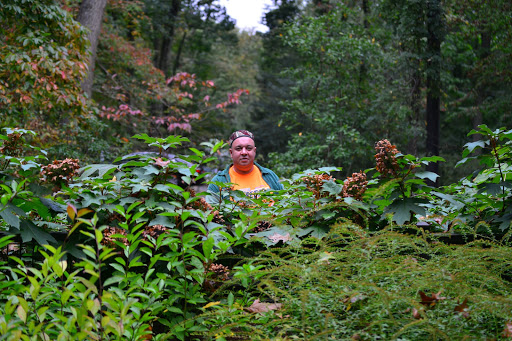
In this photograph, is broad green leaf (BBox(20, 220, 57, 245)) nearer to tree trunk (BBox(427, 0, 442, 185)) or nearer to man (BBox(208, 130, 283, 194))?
man (BBox(208, 130, 283, 194))

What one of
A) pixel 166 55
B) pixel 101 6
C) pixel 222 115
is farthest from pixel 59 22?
pixel 222 115

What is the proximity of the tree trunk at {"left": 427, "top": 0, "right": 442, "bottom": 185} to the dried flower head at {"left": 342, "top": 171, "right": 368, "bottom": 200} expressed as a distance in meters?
12.4

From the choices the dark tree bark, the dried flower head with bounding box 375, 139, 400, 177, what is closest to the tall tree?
the dried flower head with bounding box 375, 139, 400, 177

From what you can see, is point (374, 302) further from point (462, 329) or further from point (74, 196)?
point (74, 196)

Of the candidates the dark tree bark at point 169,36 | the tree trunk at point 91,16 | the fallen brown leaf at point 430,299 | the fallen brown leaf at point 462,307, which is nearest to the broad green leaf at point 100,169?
the fallen brown leaf at point 430,299

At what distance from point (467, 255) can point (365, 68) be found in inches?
→ 583

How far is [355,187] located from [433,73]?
1256cm

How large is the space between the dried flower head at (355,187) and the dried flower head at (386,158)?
185mm

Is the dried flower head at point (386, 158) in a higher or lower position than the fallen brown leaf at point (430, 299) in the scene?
higher

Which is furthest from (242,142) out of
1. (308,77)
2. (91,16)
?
(308,77)

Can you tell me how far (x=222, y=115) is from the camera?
3159cm

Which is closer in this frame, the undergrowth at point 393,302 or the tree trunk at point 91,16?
the undergrowth at point 393,302

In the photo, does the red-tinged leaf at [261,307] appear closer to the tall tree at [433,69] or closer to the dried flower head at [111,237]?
the dried flower head at [111,237]

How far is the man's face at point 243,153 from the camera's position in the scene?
5.54 metres
